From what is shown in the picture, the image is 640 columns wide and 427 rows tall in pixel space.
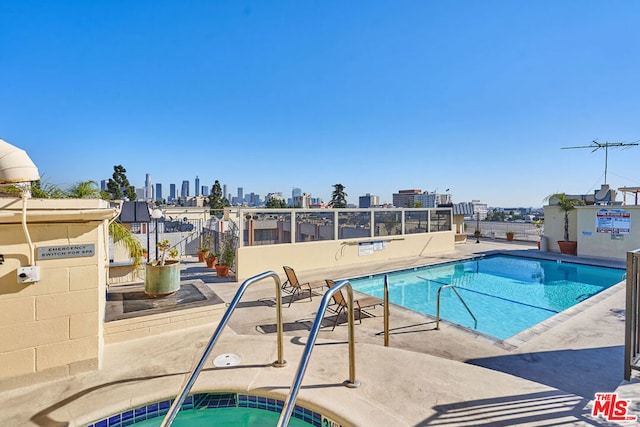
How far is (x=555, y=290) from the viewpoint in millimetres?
9617

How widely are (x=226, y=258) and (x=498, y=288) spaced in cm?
869

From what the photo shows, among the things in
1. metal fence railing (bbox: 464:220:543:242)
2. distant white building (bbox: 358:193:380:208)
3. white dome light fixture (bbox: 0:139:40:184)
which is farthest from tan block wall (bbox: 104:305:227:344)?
metal fence railing (bbox: 464:220:543:242)

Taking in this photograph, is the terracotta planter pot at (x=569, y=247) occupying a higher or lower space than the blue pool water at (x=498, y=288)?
higher

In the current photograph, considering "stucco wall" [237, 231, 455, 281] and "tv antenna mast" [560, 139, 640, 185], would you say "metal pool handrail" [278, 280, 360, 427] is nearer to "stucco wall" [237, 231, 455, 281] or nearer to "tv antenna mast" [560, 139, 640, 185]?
"stucco wall" [237, 231, 455, 281]

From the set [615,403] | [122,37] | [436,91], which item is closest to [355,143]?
[436,91]

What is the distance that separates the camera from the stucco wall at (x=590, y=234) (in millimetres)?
12328

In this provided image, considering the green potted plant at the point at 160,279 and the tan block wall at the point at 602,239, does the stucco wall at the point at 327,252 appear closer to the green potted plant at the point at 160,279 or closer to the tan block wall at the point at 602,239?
the green potted plant at the point at 160,279

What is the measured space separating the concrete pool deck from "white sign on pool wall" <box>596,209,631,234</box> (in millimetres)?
9997

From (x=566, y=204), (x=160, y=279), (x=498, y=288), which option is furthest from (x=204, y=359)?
(x=566, y=204)

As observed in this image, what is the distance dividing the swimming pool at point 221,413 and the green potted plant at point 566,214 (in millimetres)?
15986

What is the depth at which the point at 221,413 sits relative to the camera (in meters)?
3.00

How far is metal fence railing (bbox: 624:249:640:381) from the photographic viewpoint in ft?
10.8

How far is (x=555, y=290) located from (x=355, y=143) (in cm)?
1731

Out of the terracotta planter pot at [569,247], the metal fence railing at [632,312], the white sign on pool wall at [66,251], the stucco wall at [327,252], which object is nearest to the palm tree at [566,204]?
the terracotta planter pot at [569,247]
